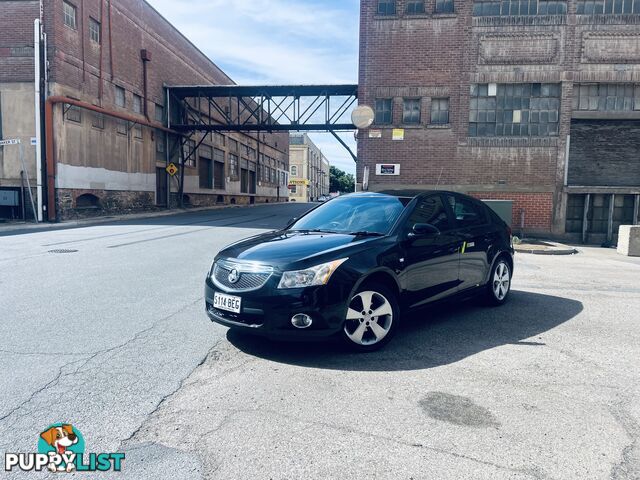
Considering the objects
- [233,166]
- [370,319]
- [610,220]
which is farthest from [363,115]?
[233,166]

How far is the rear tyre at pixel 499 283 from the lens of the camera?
6219 millimetres

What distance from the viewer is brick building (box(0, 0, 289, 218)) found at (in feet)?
66.7

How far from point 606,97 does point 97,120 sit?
73.2 feet

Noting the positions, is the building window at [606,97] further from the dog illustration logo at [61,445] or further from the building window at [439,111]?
the dog illustration logo at [61,445]

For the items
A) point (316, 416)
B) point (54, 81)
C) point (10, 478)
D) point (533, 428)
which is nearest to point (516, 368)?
point (533, 428)

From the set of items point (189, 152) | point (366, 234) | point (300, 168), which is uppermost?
point (300, 168)

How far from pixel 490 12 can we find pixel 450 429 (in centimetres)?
1767

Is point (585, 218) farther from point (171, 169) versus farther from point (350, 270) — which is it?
point (171, 169)

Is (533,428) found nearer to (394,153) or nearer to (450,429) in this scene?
(450,429)

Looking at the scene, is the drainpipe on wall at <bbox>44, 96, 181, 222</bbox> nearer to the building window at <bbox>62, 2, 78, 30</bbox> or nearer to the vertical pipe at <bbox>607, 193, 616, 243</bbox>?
the building window at <bbox>62, 2, 78, 30</bbox>

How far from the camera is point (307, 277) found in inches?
157

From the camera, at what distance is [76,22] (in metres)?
21.7

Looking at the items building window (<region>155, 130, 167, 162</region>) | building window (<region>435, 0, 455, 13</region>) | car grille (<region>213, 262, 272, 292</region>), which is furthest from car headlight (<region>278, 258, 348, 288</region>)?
building window (<region>155, 130, 167, 162</region>)

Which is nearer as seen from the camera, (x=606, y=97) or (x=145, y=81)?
(x=606, y=97)
